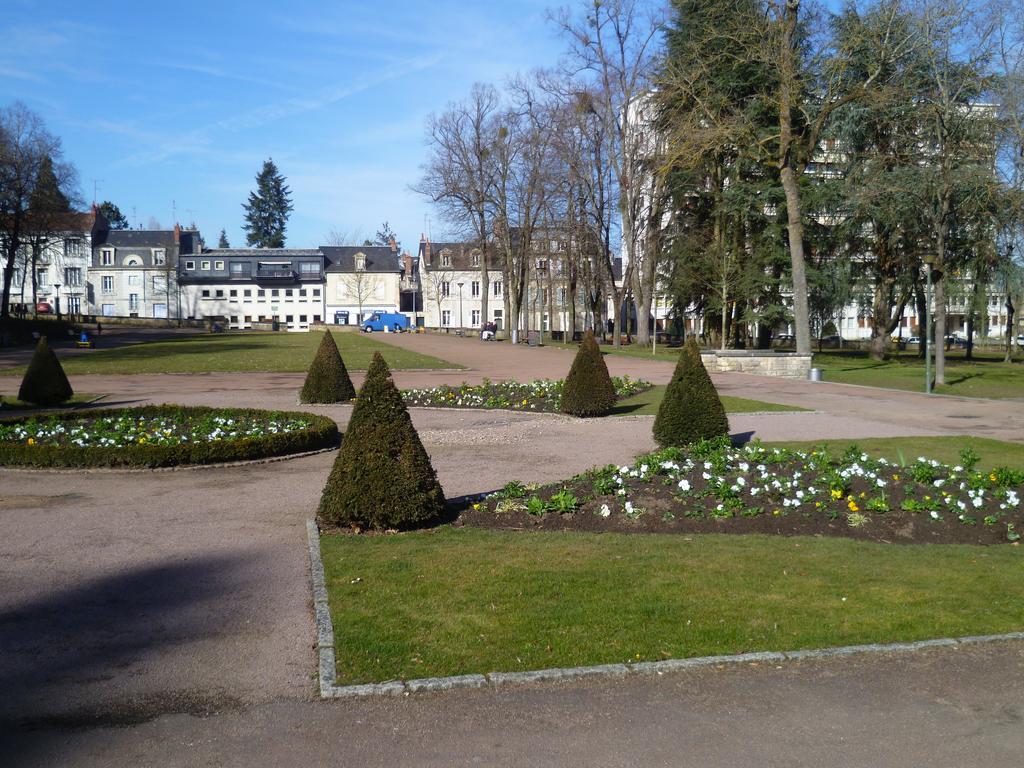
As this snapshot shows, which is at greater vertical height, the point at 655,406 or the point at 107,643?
the point at 655,406

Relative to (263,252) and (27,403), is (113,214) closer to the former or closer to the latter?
(263,252)

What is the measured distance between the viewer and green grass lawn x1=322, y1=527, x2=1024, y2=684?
5570 mm

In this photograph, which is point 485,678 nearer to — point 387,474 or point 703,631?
point 703,631

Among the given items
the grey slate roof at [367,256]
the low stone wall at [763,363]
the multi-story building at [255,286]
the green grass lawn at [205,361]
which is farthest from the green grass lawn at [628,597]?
the grey slate roof at [367,256]

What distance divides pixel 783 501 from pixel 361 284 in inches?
4044

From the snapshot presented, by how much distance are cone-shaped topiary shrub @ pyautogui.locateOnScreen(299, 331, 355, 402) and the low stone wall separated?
13.7 metres

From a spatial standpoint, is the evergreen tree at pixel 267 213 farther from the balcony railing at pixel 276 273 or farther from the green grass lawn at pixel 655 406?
the green grass lawn at pixel 655 406

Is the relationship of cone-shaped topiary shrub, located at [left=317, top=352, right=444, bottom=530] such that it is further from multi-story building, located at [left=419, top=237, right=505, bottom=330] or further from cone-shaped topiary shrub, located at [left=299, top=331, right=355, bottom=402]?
multi-story building, located at [left=419, top=237, right=505, bottom=330]

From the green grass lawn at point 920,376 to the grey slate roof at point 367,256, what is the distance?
75108 mm

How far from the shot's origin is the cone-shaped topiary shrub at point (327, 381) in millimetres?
20281

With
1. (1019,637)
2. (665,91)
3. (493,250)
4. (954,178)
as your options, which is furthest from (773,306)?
(1019,637)

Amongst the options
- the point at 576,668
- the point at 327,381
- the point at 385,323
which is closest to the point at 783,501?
the point at 576,668

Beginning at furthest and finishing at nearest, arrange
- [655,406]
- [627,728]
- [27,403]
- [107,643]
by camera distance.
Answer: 1. [655,406]
2. [27,403]
3. [107,643]
4. [627,728]

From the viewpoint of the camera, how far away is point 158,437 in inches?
515
